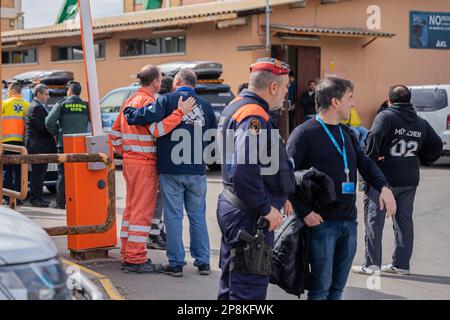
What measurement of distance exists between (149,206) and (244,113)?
9.06 ft

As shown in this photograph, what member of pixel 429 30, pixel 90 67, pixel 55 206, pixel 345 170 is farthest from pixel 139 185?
pixel 429 30

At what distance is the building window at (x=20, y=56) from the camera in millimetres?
30094

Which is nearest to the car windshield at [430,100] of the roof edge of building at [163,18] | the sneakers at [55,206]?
the roof edge of building at [163,18]

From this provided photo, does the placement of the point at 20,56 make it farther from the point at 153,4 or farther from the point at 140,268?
the point at 140,268

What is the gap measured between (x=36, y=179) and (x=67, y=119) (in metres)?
1.20

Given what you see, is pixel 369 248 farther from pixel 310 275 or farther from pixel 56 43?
pixel 56 43

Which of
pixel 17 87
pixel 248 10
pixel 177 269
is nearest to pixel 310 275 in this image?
pixel 177 269

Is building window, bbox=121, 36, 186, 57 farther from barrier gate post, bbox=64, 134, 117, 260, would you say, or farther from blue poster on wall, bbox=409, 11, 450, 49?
barrier gate post, bbox=64, 134, 117, 260

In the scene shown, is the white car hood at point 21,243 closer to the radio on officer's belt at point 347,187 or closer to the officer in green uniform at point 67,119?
the radio on officer's belt at point 347,187

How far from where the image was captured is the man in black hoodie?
751 centimetres

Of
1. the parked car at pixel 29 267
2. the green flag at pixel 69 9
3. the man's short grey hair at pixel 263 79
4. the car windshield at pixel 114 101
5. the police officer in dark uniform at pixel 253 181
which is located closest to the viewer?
the parked car at pixel 29 267

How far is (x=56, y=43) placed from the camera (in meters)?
28.6

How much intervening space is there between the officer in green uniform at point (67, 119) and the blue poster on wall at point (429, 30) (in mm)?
16558

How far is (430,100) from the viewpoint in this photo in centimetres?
1873
